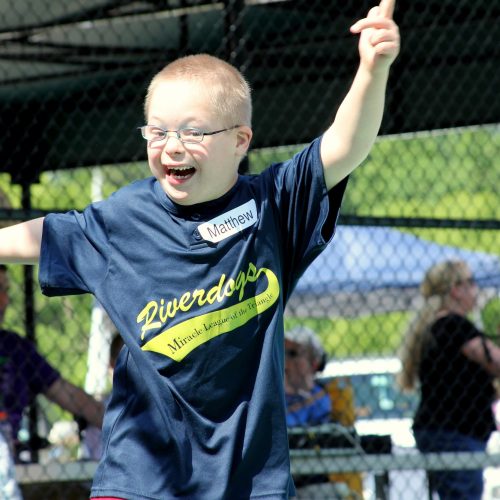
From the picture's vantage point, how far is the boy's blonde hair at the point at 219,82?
1.92 metres

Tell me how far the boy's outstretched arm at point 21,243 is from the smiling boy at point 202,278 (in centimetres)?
2

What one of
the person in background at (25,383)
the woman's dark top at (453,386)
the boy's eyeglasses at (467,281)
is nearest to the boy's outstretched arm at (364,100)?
the person in background at (25,383)

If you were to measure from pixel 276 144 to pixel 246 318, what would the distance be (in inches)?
166

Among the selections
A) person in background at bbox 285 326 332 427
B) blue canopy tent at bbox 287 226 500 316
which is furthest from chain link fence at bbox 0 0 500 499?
blue canopy tent at bbox 287 226 500 316

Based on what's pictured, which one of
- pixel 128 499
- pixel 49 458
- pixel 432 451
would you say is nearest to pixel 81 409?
pixel 49 458

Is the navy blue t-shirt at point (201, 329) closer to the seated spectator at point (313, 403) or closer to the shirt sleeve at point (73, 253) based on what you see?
the shirt sleeve at point (73, 253)

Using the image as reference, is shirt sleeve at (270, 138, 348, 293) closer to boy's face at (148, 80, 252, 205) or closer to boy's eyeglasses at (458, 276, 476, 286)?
boy's face at (148, 80, 252, 205)

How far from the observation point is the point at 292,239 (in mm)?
1973

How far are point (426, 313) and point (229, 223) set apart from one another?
3.41m

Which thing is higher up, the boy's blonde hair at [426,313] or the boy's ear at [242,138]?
the boy's blonde hair at [426,313]

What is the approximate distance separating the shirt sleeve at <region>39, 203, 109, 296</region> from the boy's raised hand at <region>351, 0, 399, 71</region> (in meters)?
0.62

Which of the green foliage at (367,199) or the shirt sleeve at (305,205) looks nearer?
the shirt sleeve at (305,205)

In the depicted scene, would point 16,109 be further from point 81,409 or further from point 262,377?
point 262,377

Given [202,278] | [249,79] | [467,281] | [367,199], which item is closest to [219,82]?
[202,278]
